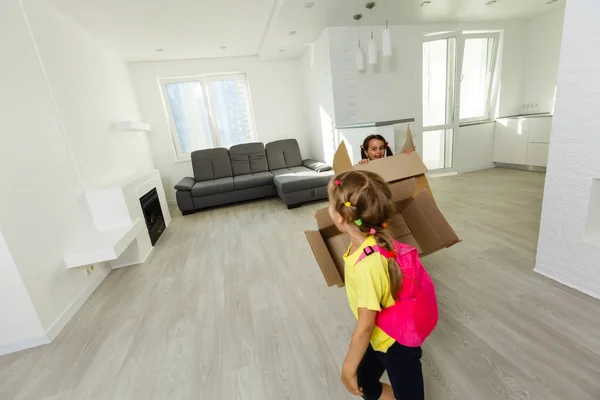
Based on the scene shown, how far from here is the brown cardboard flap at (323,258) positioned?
3.59 feet

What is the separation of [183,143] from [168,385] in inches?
179

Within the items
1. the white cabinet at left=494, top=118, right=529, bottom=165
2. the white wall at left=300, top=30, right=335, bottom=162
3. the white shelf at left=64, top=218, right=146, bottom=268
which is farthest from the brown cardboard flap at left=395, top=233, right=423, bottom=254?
the white cabinet at left=494, top=118, right=529, bottom=165

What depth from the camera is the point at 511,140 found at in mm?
4535

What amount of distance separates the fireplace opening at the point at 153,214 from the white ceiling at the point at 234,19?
1.94 metres

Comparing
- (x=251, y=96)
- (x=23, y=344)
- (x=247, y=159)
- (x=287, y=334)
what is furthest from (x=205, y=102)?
(x=287, y=334)

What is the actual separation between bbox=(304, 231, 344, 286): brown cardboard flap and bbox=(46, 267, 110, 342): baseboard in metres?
1.93

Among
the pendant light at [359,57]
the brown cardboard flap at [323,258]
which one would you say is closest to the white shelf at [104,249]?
the brown cardboard flap at [323,258]

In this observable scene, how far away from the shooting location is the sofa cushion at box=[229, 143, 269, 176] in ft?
15.9

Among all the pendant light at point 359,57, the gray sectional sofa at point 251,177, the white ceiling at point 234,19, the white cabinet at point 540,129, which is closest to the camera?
the white ceiling at point 234,19

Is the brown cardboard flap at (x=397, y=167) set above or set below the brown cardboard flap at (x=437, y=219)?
above

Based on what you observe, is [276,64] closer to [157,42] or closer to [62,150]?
[157,42]

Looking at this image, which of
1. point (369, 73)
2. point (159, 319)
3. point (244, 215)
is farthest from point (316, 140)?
point (159, 319)

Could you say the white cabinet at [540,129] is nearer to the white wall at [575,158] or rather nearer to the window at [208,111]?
the white wall at [575,158]

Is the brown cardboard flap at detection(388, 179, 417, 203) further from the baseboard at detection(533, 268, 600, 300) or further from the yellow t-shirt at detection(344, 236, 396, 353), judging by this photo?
the baseboard at detection(533, 268, 600, 300)
